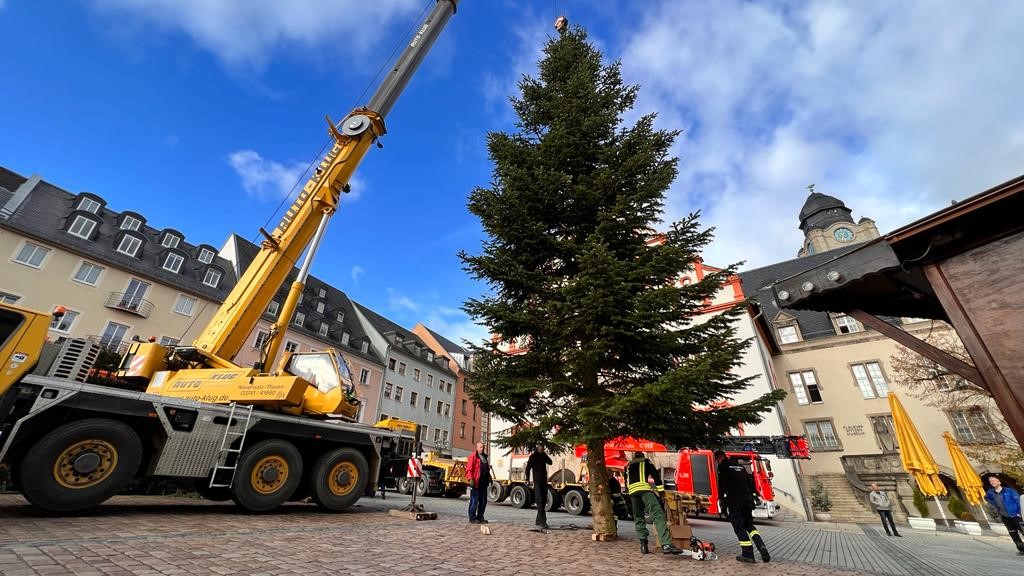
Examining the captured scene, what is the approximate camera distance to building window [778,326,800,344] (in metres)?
30.5

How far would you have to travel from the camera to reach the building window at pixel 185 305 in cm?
2635

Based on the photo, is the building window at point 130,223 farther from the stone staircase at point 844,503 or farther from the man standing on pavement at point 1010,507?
the stone staircase at point 844,503

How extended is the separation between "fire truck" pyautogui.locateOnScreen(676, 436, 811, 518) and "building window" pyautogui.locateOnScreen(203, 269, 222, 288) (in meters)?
30.2

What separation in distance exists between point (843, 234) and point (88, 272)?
72.1 metres

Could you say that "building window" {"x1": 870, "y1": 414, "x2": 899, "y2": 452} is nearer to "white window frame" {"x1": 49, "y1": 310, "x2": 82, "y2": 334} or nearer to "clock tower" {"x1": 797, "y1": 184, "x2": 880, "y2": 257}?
→ "clock tower" {"x1": 797, "y1": 184, "x2": 880, "y2": 257}

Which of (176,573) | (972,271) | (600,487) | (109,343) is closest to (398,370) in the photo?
(109,343)

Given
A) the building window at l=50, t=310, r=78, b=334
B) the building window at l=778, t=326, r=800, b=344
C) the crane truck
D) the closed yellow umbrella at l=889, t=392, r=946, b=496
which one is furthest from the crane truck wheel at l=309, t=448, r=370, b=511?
the building window at l=778, t=326, r=800, b=344

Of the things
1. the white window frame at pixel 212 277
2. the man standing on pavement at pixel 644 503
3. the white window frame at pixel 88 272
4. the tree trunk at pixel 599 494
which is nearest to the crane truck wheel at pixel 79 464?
the tree trunk at pixel 599 494

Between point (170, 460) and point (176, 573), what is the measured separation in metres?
4.26

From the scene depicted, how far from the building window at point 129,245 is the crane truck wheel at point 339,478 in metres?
25.9

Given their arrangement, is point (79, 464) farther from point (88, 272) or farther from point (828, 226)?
point (828, 226)

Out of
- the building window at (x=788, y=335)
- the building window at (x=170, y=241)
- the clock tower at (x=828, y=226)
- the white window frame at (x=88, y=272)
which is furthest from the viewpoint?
the clock tower at (x=828, y=226)

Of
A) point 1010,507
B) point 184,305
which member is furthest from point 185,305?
point 1010,507

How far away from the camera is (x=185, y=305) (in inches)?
1051
